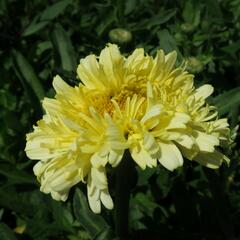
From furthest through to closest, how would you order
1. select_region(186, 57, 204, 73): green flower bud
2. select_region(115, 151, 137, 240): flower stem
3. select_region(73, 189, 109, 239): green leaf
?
1. select_region(186, 57, 204, 73): green flower bud
2. select_region(73, 189, 109, 239): green leaf
3. select_region(115, 151, 137, 240): flower stem

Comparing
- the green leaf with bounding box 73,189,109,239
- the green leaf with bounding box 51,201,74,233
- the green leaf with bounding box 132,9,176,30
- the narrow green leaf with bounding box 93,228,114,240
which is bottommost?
the green leaf with bounding box 51,201,74,233

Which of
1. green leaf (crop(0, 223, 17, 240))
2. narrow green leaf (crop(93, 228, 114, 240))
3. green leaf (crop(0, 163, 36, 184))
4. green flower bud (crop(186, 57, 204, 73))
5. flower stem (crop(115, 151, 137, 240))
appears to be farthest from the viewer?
green leaf (crop(0, 163, 36, 184))

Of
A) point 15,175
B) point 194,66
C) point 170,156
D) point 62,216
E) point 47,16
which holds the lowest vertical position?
point 62,216

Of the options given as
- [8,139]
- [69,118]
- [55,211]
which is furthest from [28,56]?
[69,118]

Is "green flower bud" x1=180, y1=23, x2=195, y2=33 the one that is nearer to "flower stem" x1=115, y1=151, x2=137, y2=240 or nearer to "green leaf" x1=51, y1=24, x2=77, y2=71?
"green leaf" x1=51, y1=24, x2=77, y2=71

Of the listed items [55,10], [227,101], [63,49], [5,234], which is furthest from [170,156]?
[55,10]

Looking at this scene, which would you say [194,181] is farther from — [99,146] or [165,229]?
[99,146]

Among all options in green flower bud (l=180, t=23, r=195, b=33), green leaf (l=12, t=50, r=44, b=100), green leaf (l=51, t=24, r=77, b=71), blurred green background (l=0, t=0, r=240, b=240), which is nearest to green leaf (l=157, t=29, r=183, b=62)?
blurred green background (l=0, t=0, r=240, b=240)

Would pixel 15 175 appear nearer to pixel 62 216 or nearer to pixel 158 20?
pixel 62 216
